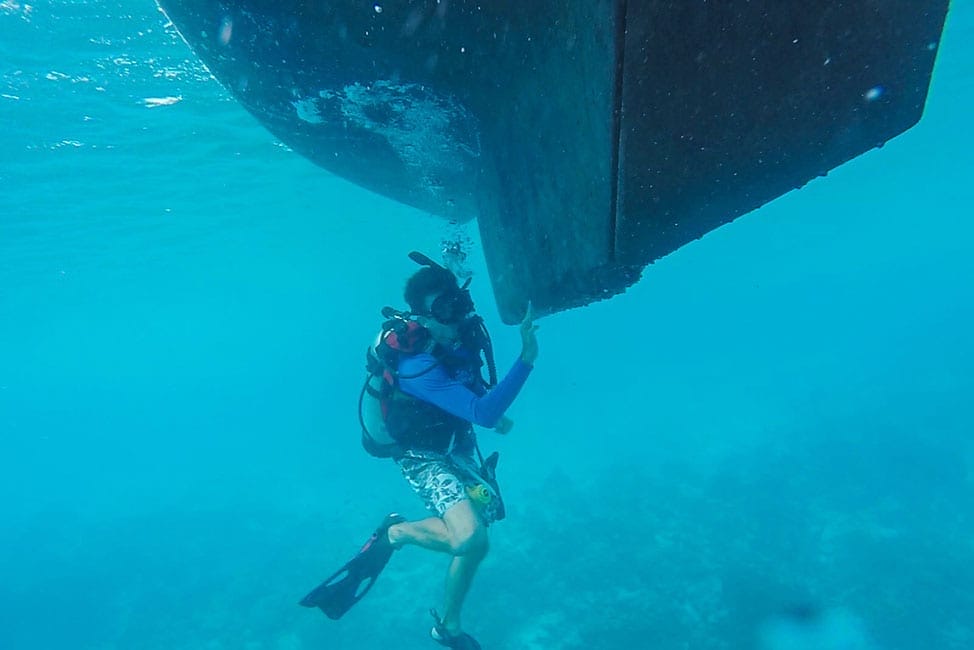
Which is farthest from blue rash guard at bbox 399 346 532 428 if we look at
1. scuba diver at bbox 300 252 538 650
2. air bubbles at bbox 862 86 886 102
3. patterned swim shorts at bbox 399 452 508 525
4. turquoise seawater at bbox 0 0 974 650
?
turquoise seawater at bbox 0 0 974 650

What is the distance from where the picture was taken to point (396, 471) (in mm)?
27797

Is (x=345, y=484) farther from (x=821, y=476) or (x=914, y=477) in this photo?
(x=914, y=477)

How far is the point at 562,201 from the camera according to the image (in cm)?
288

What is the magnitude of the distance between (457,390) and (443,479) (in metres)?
1.28

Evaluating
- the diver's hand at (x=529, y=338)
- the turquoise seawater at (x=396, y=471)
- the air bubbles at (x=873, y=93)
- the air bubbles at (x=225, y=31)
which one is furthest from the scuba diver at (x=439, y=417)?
the turquoise seawater at (x=396, y=471)

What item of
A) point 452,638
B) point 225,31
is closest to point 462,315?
point 225,31

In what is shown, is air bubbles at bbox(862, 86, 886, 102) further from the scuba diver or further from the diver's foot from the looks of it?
the diver's foot

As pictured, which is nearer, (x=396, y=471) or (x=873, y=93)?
(x=873, y=93)

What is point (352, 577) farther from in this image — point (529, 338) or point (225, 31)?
point (225, 31)

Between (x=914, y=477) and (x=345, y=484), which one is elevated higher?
(x=914, y=477)

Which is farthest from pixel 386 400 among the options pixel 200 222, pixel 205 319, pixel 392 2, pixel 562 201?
pixel 205 319

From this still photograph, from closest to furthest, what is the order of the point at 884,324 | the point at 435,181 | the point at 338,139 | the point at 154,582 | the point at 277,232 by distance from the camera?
A: the point at 338,139 < the point at 435,181 < the point at 154,582 < the point at 277,232 < the point at 884,324

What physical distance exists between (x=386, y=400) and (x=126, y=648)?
17.9m

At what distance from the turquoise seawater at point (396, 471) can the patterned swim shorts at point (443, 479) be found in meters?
8.91
